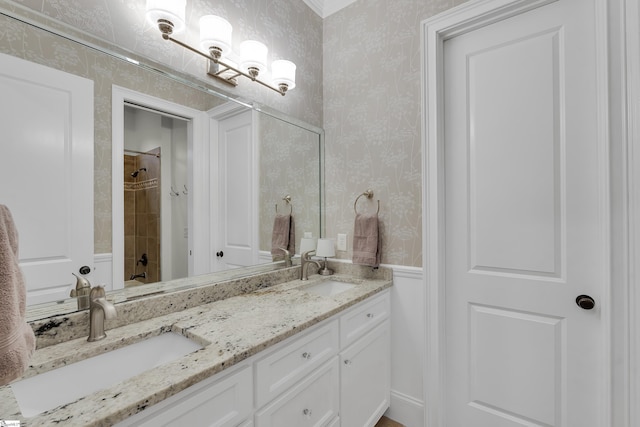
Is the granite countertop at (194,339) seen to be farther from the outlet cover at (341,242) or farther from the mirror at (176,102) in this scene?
the outlet cover at (341,242)

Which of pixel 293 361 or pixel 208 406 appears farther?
pixel 293 361

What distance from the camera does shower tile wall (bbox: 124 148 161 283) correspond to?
114cm

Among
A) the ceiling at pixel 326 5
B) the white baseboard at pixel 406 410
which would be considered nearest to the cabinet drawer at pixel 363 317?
the white baseboard at pixel 406 410

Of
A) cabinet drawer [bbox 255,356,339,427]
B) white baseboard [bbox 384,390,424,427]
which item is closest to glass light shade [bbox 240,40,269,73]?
cabinet drawer [bbox 255,356,339,427]

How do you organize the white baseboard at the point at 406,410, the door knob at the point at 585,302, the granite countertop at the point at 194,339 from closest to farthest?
the granite countertop at the point at 194,339
the door knob at the point at 585,302
the white baseboard at the point at 406,410

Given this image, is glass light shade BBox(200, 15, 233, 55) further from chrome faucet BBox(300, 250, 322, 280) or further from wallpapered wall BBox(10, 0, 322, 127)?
chrome faucet BBox(300, 250, 322, 280)

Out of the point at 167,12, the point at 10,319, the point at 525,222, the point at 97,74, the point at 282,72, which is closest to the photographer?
the point at 10,319

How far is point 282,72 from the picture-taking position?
67.7 inches

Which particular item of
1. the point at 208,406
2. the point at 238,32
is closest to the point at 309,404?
the point at 208,406

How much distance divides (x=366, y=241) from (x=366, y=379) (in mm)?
755

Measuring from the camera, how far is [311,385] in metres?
1.17

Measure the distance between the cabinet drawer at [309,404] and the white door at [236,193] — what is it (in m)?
0.69

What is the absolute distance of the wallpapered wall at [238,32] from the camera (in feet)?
3.51

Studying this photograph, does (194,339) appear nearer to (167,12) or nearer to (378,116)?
(167,12)
